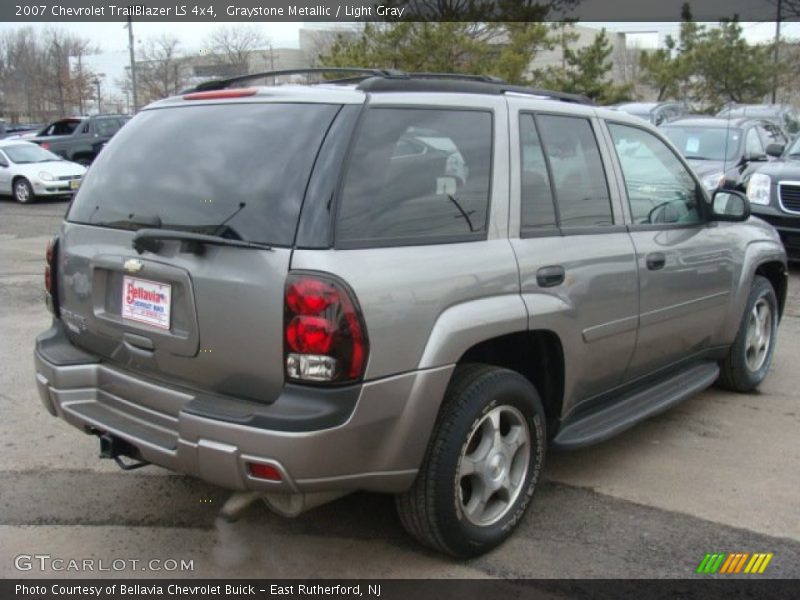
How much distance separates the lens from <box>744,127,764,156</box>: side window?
12.1m

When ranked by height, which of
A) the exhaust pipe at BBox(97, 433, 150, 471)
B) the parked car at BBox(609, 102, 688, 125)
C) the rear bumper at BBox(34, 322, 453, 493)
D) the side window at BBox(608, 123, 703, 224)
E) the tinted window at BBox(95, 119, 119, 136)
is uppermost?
the parked car at BBox(609, 102, 688, 125)

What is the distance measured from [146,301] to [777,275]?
175 inches

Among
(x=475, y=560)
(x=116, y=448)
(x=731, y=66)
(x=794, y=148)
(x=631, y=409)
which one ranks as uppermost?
(x=731, y=66)

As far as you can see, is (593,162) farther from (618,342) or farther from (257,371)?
(257,371)

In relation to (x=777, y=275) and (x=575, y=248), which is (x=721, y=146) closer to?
(x=777, y=275)

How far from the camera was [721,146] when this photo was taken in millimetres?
12047

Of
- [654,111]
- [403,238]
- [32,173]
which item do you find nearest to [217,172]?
[403,238]

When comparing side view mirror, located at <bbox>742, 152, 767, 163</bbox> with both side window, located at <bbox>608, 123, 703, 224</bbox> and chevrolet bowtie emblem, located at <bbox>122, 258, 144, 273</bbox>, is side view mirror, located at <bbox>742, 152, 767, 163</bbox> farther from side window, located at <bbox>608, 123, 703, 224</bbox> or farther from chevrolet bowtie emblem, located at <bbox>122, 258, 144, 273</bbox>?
chevrolet bowtie emblem, located at <bbox>122, 258, 144, 273</bbox>

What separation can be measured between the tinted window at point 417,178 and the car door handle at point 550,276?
1.12 feet

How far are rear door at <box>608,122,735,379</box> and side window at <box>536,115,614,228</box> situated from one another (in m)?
0.20

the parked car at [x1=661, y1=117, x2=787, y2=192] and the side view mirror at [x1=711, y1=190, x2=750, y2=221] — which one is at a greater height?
the parked car at [x1=661, y1=117, x2=787, y2=192]

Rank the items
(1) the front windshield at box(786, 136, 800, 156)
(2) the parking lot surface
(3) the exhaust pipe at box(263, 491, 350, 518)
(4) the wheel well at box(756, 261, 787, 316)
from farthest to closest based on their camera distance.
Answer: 1. (1) the front windshield at box(786, 136, 800, 156)
2. (4) the wheel well at box(756, 261, 787, 316)
3. (2) the parking lot surface
4. (3) the exhaust pipe at box(263, 491, 350, 518)

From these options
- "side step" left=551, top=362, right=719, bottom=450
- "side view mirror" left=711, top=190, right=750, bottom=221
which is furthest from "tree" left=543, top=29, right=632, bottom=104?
"side step" left=551, top=362, right=719, bottom=450

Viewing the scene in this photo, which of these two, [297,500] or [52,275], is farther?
[52,275]
